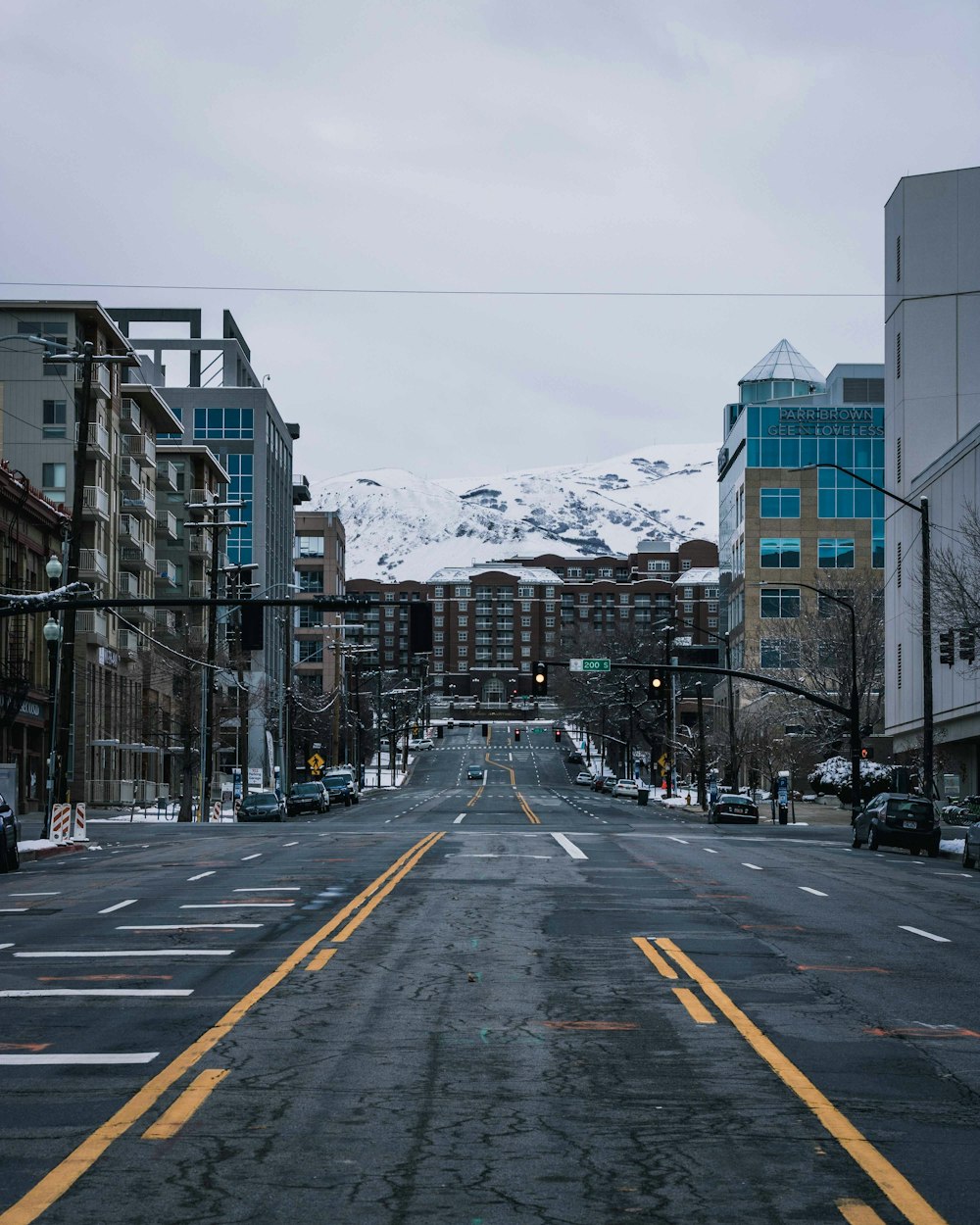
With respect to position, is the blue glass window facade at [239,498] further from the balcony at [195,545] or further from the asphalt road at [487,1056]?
the asphalt road at [487,1056]

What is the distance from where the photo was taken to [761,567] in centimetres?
12456

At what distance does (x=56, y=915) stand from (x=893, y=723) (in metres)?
65.8

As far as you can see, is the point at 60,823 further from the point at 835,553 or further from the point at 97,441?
the point at 835,553

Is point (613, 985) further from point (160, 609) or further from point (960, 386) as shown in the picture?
point (160, 609)

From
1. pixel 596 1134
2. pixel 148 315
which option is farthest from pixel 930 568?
pixel 148 315

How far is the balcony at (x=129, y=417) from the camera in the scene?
97.7 meters

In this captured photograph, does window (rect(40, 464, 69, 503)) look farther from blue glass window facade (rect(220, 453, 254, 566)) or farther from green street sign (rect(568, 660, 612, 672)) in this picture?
blue glass window facade (rect(220, 453, 254, 566))

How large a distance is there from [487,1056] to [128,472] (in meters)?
88.6

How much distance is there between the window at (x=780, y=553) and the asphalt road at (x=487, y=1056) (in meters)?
99.9

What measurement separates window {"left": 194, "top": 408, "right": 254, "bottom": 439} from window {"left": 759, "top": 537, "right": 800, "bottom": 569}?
44.8m

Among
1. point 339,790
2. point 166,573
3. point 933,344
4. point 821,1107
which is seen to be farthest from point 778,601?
point 821,1107

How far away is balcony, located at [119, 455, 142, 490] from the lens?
9612cm

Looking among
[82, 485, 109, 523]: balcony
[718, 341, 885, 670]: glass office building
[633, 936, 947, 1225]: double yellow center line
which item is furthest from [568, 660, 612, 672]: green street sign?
[718, 341, 885, 670]: glass office building

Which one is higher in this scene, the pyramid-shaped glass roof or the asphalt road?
the pyramid-shaped glass roof
